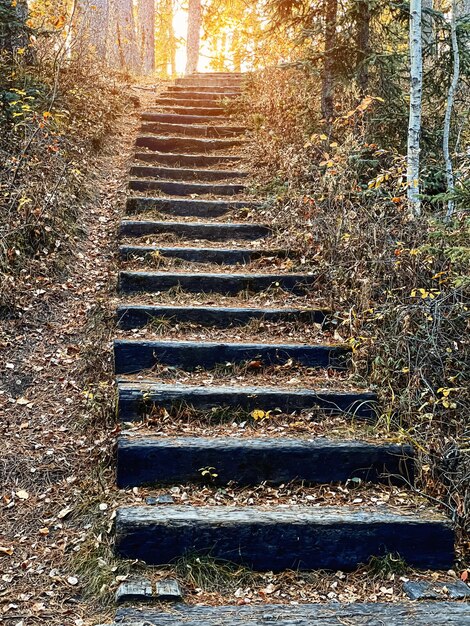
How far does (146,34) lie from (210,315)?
43.2 feet

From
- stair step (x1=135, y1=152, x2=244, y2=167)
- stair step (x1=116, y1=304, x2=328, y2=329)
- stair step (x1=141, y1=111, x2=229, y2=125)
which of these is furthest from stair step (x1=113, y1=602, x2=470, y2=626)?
stair step (x1=141, y1=111, x2=229, y2=125)

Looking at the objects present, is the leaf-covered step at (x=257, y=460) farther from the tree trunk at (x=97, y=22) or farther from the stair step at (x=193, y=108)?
the tree trunk at (x=97, y=22)

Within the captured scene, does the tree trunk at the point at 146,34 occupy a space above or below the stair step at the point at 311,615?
above

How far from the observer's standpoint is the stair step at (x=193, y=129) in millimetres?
8930

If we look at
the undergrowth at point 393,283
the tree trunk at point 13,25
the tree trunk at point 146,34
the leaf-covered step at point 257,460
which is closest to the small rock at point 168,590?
the leaf-covered step at point 257,460

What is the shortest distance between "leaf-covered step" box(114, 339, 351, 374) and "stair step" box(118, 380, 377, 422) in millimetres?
250

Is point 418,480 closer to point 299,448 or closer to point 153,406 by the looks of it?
point 299,448

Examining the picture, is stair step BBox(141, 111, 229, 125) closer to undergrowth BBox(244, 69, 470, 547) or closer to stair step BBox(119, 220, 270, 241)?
undergrowth BBox(244, 69, 470, 547)

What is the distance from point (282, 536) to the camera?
329 centimetres

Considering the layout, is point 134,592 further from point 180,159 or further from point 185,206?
point 180,159

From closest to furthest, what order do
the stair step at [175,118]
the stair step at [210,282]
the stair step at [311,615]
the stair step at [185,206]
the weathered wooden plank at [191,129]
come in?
the stair step at [311,615] < the stair step at [210,282] < the stair step at [185,206] < the weathered wooden plank at [191,129] < the stair step at [175,118]

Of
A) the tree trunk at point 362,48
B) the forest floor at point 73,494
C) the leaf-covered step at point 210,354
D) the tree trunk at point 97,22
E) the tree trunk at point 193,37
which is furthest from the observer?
the tree trunk at point 193,37

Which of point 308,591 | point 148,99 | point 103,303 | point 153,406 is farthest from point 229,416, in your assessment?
point 148,99

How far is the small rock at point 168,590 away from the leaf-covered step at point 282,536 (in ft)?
0.53
